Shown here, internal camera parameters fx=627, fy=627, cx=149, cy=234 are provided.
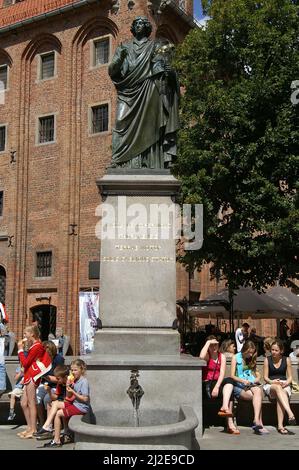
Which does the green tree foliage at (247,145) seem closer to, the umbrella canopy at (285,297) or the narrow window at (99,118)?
the umbrella canopy at (285,297)

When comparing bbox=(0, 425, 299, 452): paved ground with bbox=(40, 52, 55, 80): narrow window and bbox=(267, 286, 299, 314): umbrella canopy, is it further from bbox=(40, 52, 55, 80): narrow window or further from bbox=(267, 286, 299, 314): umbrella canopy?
bbox=(40, 52, 55, 80): narrow window

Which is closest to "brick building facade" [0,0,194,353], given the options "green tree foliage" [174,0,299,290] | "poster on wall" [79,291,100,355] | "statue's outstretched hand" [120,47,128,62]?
"poster on wall" [79,291,100,355]

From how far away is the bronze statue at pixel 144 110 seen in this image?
381 inches

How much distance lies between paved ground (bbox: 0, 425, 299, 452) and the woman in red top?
0.27 m

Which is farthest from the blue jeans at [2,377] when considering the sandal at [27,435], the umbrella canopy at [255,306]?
the umbrella canopy at [255,306]

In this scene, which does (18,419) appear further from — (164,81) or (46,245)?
(46,245)

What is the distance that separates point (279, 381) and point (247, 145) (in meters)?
10.7

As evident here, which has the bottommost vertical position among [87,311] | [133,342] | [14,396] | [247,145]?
[14,396]

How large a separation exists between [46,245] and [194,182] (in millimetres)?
10800

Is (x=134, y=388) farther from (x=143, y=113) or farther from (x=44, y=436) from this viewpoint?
(x=143, y=113)

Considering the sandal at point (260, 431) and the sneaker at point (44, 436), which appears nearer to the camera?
the sneaker at point (44, 436)

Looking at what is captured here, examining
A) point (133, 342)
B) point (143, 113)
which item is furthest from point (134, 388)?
point (143, 113)

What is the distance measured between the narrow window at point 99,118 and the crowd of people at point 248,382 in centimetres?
1956

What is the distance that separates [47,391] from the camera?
9289 millimetres
